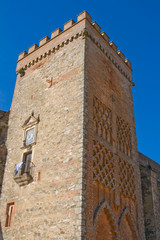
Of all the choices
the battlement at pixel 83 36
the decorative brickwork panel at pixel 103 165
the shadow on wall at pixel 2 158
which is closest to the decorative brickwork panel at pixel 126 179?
the decorative brickwork panel at pixel 103 165

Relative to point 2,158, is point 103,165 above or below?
below

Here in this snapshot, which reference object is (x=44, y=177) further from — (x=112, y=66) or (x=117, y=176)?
(x=112, y=66)

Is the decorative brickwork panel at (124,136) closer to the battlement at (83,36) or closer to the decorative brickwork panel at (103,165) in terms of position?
the decorative brickwork panel at (103,165)

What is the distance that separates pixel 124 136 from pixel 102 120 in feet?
7.26

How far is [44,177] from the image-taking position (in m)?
10.4

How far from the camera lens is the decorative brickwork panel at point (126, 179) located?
1158cm

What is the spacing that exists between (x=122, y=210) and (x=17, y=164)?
505 cm

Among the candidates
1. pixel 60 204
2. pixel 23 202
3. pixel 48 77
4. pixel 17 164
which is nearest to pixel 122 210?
pixel 60 204

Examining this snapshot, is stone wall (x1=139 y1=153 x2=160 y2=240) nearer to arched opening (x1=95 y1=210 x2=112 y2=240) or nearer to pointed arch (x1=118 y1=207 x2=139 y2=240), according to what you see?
pointed arch (x1=118 y1=207 x2=139 y2=240)

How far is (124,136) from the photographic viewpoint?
13.3 m

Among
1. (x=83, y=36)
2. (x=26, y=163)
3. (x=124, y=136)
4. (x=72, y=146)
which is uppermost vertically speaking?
(x=83, y=36)

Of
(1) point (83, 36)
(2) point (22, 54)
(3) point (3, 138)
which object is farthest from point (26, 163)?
(2) point (22, 54)

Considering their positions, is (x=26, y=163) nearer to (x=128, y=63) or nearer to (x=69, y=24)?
(x=69, y=24)

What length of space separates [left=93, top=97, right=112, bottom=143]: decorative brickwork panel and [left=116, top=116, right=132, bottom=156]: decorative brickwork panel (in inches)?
37.1
